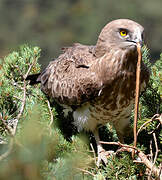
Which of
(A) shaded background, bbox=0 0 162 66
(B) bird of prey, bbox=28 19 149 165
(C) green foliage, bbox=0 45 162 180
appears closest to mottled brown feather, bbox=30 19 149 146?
(B) bird of prey, bbox=28 19 149 165

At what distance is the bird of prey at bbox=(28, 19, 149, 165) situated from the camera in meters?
2.26

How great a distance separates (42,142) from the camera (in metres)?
0.71

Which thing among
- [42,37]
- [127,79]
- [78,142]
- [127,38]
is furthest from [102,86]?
[42,37]

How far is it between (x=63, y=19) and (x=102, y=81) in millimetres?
15343

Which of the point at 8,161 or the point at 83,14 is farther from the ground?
the point at 83,14

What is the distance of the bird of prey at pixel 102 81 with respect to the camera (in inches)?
89.0

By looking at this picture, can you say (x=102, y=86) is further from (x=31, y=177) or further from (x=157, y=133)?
(x=31, y=177)

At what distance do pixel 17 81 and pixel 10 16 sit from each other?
574 inches

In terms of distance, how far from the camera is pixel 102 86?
2309mm

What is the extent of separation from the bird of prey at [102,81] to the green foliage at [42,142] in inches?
5.1

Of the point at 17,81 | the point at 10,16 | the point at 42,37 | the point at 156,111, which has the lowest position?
the point at 156,111

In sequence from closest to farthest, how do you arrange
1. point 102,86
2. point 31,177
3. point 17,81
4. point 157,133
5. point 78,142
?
point 31,177
point 78,142
point 157,133
point 102,86
point 17,81

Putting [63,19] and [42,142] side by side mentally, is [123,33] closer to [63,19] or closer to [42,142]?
[42,142]

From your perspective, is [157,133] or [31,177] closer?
[31,177]
